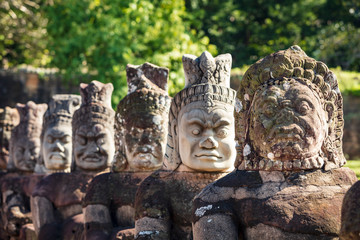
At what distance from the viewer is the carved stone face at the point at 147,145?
669cm

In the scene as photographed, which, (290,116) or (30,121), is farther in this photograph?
(30,121)

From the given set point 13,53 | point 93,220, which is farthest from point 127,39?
point 13,53

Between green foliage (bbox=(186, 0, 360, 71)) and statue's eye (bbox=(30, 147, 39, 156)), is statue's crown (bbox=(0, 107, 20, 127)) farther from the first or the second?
green foliage (bbox=(186, 0, 360, 71))

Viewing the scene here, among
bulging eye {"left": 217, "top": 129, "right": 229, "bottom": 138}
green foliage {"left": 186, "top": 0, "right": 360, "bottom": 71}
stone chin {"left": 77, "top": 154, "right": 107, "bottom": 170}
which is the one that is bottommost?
bulging eye {"left": 217, "top": 129, "right": 229, "bottom": 138}

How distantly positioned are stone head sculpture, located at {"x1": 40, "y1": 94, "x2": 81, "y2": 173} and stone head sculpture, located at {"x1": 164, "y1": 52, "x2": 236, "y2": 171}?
142 inches

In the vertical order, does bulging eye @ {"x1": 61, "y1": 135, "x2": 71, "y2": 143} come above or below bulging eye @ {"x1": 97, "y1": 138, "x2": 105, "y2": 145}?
above

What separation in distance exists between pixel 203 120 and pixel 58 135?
4.12 metres

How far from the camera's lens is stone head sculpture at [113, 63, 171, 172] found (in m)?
6.70

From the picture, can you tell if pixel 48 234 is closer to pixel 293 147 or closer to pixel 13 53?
pixel 293 147

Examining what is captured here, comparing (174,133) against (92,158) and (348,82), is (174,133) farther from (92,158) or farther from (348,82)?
(348,82)

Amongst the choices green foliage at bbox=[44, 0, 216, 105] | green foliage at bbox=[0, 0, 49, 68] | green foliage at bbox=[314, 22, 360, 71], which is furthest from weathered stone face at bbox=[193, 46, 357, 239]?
green foliage at bbox=[0, 0, 49, 68]

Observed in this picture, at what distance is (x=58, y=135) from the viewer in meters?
8.98

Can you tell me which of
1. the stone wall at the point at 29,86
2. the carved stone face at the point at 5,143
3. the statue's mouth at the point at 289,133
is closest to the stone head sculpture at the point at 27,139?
the carved stone face at the point at 5,143

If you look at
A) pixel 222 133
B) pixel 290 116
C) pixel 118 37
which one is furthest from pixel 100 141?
pixel 118 37
